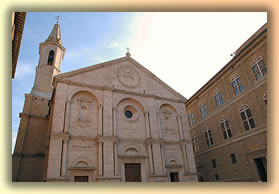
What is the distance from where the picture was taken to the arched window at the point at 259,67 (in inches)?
715

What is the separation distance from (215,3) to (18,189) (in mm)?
5960

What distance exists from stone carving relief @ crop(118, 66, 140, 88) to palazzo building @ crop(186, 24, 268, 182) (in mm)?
10721

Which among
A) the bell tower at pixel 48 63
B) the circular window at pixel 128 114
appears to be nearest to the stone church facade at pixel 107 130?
the circular window at pixel 128 114

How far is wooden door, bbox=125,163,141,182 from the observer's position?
54.7 feet

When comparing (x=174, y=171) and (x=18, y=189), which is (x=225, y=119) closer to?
(x=174, y=171)

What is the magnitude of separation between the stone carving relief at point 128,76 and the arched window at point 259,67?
11.8m

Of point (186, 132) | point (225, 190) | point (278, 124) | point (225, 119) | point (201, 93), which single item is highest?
point (201, 93)

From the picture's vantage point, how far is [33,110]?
76.6 ft

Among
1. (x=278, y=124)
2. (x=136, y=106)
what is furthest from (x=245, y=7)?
(x=136, y=106)

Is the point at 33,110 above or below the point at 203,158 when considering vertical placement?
above

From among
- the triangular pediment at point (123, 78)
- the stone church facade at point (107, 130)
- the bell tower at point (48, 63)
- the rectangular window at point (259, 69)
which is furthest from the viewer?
the bell tower at point (48, 63)

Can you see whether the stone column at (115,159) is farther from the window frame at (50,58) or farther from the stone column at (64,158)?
the window frame at (50,58)

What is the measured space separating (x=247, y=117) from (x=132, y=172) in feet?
42.1

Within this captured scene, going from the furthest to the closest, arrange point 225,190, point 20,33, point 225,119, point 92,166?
1. point 225,119
2. point 92,166
3. point 20,33
4. point 225,190
